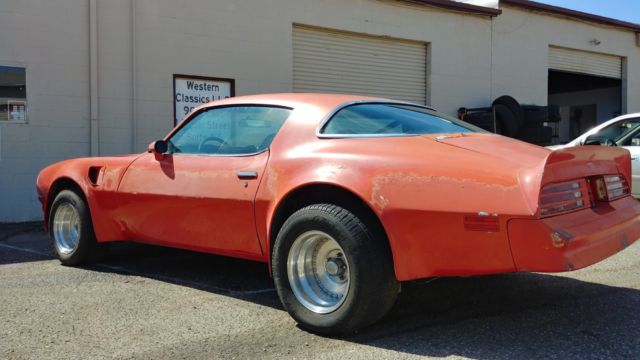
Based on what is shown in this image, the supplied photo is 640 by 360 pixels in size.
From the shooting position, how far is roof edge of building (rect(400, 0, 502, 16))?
1298 cm

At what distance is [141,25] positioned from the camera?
9.48 meters

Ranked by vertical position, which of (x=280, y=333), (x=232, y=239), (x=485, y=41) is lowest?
(x=280, y=333)

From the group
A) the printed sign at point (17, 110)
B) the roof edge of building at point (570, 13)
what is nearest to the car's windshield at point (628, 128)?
the roof edge of building at point (570, 13)

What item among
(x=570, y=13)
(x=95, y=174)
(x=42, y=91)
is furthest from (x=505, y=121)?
(x=95, y=174)

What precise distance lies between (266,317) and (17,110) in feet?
21.5

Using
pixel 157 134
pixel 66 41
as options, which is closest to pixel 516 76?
pixel 157 134

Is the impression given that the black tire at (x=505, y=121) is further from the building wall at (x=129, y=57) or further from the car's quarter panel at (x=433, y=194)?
the car's quarter panel at (x=433, y=194)

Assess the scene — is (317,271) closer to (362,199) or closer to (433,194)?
(362,199)

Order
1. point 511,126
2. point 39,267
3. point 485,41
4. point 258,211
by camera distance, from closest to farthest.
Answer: point 258,211 → point 39,267 → point 511,126 → point 485,41

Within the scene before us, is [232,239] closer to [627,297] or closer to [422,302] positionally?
[422,302]

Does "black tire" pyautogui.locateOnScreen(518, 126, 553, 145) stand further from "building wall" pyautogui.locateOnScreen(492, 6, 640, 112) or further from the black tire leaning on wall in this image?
"building wall" pyautogui.locateOnScreen(492, 6, 640, 112)

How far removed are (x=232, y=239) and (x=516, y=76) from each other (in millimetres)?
12572

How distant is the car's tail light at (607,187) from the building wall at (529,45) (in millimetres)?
11086

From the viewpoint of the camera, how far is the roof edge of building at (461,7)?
42.6ft
